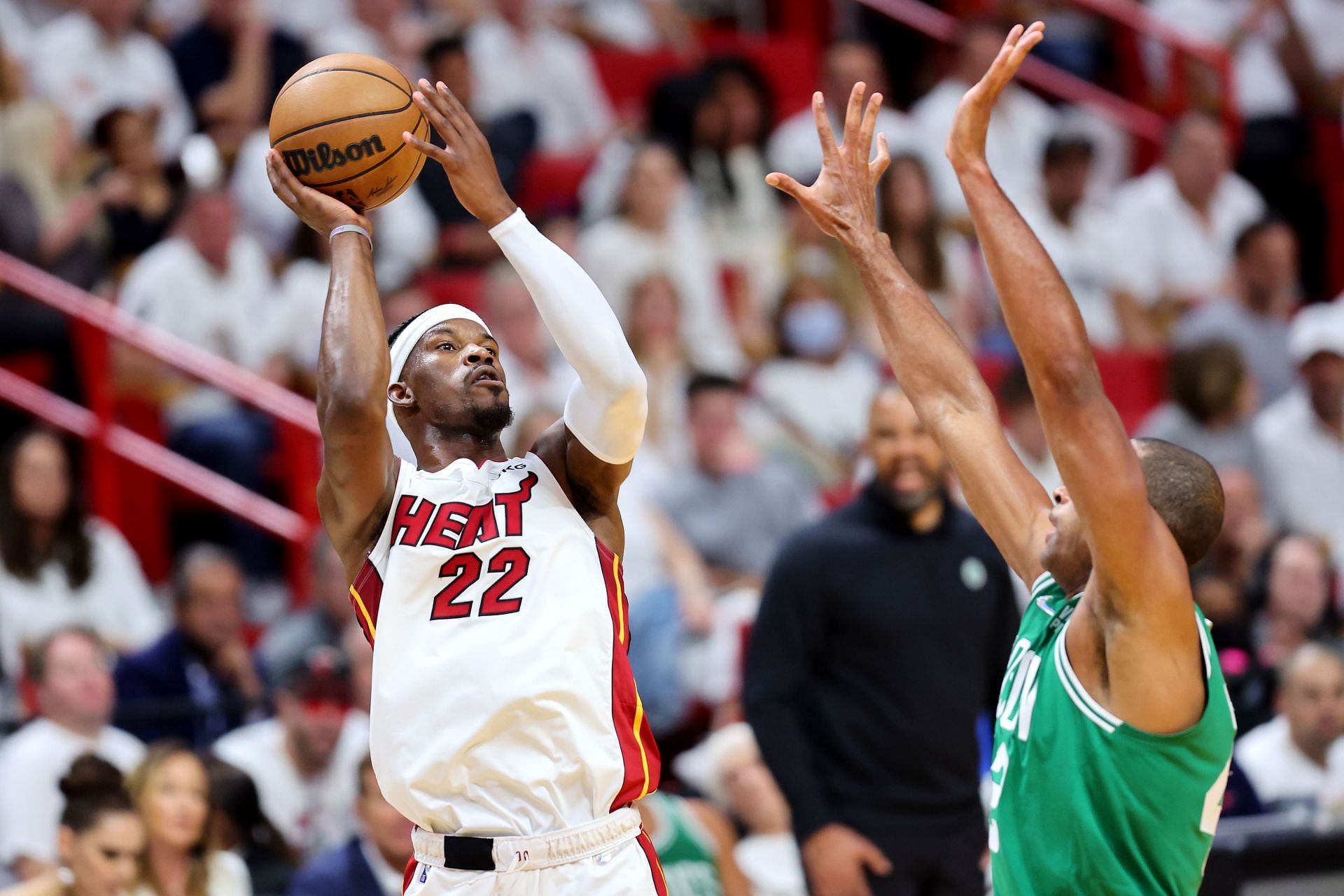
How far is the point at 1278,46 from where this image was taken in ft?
43.5

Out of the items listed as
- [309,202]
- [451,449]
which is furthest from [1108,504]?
[309,202]

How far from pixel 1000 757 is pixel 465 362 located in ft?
5.10

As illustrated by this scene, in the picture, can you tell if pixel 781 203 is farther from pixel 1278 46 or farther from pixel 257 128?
pixel 1278 46

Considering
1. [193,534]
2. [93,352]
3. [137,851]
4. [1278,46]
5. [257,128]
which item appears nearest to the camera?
[137,851]

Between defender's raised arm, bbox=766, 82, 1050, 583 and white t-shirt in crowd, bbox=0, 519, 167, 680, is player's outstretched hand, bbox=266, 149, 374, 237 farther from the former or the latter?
white t-shirt in crowd, bbox=0, 519, 167, 680

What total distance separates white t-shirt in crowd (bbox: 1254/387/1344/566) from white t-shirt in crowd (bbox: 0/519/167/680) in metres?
6.04

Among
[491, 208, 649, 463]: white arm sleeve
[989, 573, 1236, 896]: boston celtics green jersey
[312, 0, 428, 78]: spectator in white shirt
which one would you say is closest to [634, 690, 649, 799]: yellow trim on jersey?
[491, 208, 649, 463]: white arm sleeve

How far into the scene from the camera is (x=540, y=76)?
12102 mm

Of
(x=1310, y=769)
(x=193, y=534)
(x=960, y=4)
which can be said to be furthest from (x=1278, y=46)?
(x=193, y=534)

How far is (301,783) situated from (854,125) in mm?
4265

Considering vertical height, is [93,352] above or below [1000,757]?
above

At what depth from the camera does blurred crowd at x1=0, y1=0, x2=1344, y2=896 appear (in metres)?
7.23

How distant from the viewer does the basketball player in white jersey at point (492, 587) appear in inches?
162

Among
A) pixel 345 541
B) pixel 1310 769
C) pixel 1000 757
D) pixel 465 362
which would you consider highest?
pixel 465 362
